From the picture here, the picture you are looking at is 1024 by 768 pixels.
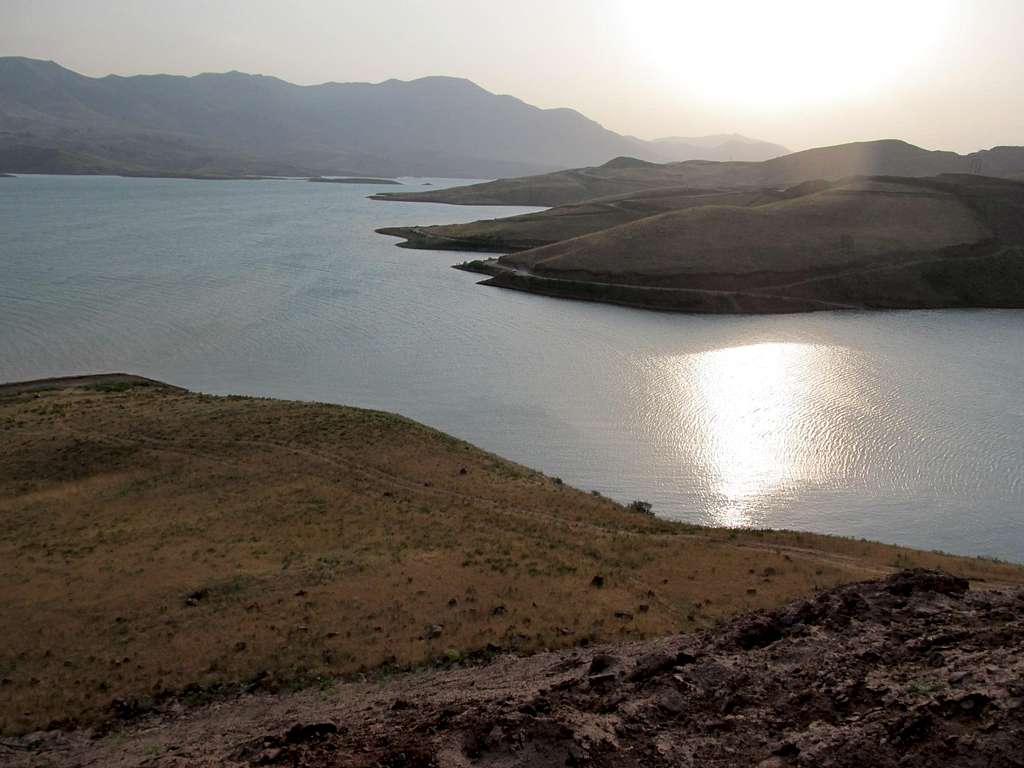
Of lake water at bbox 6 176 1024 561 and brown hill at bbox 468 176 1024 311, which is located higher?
brown hill at bbox 468 176 1024 311

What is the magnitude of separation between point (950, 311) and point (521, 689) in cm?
8548

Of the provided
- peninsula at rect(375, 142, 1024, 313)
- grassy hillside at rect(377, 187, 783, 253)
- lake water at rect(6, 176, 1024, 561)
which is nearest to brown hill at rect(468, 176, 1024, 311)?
peninsula at rect(375, 142, 1024, 313)

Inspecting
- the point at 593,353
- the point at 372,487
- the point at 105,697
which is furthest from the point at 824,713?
the point at 593,353

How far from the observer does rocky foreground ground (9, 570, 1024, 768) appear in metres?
11.1

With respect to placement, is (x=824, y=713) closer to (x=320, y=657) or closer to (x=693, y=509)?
(x=320, y=657)

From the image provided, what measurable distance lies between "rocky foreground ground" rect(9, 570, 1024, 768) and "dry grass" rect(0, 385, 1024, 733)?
1.59m

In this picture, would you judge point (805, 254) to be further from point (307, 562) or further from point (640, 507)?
point (307, 562)

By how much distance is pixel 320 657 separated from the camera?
17.8m

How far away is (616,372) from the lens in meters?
57.9

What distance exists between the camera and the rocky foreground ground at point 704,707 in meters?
11.1

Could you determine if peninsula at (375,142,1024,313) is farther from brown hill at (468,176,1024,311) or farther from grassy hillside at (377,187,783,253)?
grassy hillside at (377,187,783,253)

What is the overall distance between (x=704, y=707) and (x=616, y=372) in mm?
45715

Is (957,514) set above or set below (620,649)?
below

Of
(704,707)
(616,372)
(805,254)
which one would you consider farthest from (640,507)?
(805,254)
